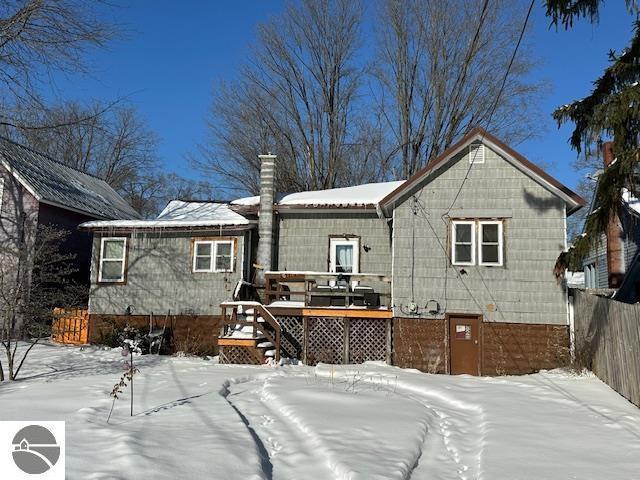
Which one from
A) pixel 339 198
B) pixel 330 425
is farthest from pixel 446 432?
pixel 339 198

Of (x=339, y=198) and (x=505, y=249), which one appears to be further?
(x=339, y=198)

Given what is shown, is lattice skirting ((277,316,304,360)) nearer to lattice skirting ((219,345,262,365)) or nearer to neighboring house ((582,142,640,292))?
lattice skirting ((219,345,262,365))

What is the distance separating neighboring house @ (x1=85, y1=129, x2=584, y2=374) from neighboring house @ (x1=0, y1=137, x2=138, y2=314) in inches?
213

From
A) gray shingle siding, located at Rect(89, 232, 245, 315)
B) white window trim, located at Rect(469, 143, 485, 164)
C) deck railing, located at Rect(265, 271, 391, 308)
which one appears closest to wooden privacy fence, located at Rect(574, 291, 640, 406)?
white window trim, located at Rect(469, 143, 485, 164)

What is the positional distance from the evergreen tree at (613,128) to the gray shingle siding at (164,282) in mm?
9765

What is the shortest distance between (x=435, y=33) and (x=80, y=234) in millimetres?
20461

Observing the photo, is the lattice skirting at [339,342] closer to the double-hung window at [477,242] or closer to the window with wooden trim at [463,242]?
the window with wooden trim at [463,242]

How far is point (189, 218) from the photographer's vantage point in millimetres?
18375

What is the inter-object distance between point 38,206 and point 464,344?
14.2 metres

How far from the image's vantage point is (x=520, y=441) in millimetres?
6484

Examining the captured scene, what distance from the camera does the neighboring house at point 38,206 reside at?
1633cm

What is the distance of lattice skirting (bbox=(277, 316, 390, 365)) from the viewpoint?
13.6 metres
